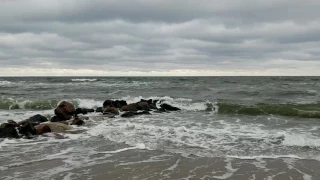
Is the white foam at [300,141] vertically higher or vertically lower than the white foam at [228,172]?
higher

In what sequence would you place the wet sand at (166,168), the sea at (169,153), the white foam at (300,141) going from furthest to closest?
the white foam at (300,141) → the sea at (169,153) → the wet sand at (166,168)

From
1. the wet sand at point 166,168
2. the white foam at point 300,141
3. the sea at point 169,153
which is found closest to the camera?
the wet sand at point 166,168

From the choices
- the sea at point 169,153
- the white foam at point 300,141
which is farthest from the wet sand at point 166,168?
the white foam at point 300,141

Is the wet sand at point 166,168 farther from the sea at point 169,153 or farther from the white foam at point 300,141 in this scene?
the white foam at point 300,141

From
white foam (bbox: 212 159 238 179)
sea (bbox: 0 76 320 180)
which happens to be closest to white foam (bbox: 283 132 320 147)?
sea (bbox: 0 76 320 180)

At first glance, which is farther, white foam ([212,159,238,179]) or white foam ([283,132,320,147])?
white foam ([283,132,320,147])

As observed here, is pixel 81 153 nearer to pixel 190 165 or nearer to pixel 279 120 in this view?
pixel 190 165

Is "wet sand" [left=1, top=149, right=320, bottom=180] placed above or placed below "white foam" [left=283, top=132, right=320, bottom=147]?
below

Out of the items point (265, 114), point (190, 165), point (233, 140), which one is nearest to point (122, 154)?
point (190, 165)

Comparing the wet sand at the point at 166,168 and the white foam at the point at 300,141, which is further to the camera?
the white foam at the point at 300,141

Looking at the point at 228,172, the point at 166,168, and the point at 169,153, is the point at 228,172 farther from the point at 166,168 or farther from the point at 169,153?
the point at 169,153

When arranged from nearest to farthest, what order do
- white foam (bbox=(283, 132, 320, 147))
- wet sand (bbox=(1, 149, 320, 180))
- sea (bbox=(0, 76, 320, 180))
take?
wet sand (bbox=(1, 149, 320, 180)) → sea (bbox=(0, 76, 320, 180)) → white foam (bbox=(283, 132, 320, 147))

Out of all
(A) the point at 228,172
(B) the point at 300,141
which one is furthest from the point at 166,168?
(B) the point at 300,141

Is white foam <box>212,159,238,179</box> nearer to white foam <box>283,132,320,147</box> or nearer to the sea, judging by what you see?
the sea
